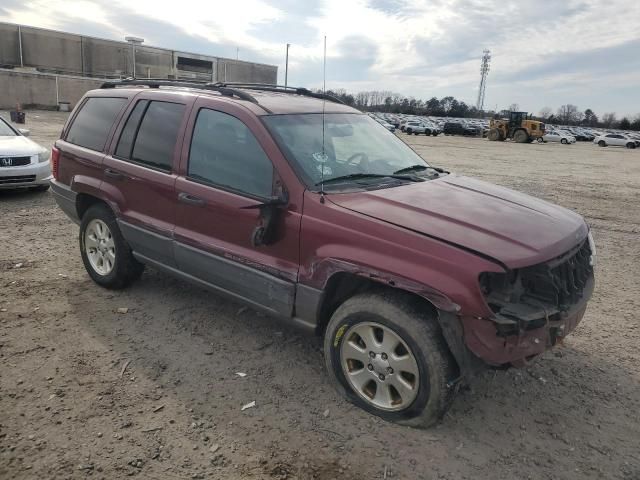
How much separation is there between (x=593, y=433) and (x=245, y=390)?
7.09 feet

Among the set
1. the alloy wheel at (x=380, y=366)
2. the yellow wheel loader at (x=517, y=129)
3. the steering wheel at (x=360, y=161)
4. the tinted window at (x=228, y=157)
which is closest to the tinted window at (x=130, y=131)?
the tinted window at (x=228, y=157)

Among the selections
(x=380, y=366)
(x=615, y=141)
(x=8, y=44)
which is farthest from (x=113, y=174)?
(x=8, y=44)

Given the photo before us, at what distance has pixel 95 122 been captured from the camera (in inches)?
192

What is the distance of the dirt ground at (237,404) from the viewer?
106 inches

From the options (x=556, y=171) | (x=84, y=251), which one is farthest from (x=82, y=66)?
(x=84, y=251)

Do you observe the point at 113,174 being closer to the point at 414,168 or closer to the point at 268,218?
the point at 268,218

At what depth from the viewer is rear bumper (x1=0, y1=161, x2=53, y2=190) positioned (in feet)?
27.1

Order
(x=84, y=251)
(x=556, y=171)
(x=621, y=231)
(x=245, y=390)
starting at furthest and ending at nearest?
(x=556, y=171), (x=621, y=231), (x=84, y=251), (x=245, y=390)

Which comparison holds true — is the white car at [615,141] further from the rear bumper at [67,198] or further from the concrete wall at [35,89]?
the rear bumper at [67,198]

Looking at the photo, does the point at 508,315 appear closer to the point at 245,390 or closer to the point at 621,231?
the point at 245,390

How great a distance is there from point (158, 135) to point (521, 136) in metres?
45.2

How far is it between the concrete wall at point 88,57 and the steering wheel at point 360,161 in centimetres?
6362

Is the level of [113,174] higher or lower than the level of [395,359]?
higher

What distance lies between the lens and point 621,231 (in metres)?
8.20
